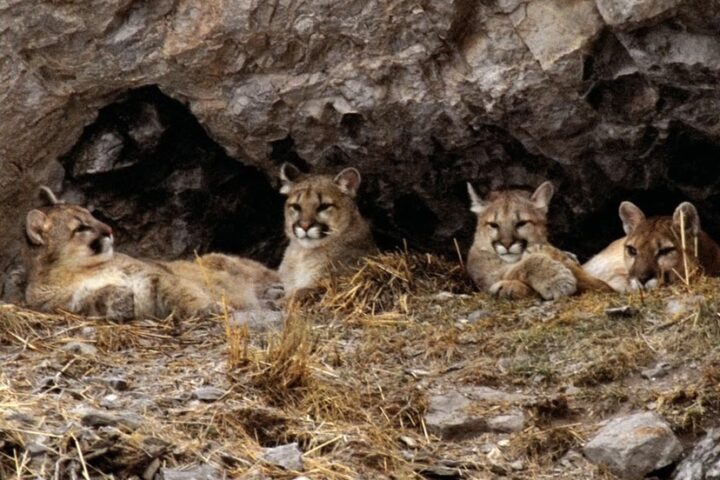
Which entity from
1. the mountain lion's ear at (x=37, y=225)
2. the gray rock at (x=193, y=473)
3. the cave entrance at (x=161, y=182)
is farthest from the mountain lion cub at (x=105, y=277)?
the gray rock at (x=193, y=473)

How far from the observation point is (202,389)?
869 cm

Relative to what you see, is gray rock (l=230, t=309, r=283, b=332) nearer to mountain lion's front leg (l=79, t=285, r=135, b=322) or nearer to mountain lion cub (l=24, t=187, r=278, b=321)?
mountain lion cub (l=24, t=187, r=278, b=321)

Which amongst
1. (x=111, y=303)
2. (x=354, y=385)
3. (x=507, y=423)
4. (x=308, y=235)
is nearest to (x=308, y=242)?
(x=308, y=235)

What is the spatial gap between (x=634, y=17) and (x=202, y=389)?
10.9 feet

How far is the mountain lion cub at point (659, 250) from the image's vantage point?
10836 millimetres

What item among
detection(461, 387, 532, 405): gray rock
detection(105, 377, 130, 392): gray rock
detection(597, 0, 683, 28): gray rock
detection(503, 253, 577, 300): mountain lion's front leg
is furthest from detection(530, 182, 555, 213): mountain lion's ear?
detection(105, 377, 130, 392): gray rock

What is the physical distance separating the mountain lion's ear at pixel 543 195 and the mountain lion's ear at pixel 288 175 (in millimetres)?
1649

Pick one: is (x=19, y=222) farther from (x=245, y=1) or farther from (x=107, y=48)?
(x=245, y=1)

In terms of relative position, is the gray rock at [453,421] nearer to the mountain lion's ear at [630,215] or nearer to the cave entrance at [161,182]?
the mountain lion's ear at [630,215]

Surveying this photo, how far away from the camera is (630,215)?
1125cm

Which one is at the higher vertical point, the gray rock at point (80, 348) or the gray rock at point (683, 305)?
the gray rock at point (80, 348)

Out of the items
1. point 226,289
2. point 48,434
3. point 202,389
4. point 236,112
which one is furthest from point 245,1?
point 48,434

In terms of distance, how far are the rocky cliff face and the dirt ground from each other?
1.09 m

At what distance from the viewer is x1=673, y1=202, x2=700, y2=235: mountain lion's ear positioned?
1085cm
